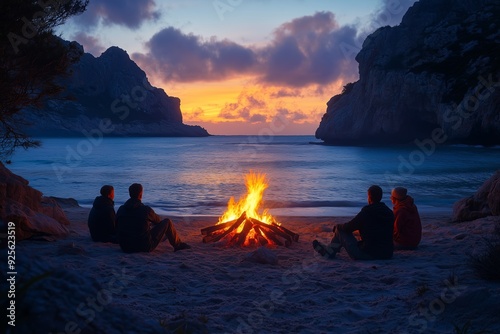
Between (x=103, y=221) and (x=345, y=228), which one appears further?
(x=103, y=221)

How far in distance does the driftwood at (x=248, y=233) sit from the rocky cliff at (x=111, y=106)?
147572mm

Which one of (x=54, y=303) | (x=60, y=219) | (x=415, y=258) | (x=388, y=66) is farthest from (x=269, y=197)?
(x=388, y=66)

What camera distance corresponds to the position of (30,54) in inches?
400

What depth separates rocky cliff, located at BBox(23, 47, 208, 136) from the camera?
151625 millimetres

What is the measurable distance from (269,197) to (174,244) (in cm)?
1361

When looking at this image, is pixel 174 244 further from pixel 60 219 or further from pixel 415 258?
pixel 415 258

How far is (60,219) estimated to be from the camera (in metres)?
10.9
